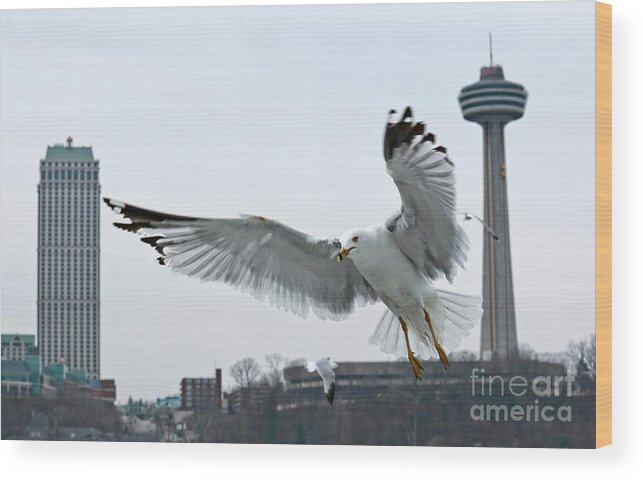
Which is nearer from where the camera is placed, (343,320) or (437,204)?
(437,204)

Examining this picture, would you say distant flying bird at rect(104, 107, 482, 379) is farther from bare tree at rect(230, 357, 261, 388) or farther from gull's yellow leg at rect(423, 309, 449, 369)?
bare tree at rect(230, 357, 261, 388)

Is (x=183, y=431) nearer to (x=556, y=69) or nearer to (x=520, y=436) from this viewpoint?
(x=520, y=436)

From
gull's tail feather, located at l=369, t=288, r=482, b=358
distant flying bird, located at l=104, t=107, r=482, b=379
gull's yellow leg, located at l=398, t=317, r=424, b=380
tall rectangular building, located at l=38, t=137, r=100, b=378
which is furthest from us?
tall rectangular building, located at l=38, t=137, r=100, b=378

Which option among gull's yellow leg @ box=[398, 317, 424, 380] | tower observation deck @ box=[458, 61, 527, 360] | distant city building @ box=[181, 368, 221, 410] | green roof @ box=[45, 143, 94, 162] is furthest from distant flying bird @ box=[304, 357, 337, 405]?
green roof @ box=[45, 143, 94, 162]

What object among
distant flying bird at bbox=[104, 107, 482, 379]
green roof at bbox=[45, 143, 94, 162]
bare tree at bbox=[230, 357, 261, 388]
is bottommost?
bare tree at bbox=[230, 357, 261, 388]

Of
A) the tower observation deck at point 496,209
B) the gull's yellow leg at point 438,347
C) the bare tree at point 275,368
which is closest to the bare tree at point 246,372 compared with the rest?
the bare tree at point 275,368

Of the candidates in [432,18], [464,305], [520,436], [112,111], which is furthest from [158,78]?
[520,436]

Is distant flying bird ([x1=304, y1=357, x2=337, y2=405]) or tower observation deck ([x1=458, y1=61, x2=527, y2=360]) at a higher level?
tower observation deck ([x1=458, y1=61, x2=527, y2=360])
